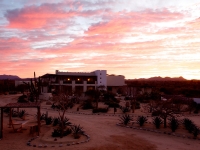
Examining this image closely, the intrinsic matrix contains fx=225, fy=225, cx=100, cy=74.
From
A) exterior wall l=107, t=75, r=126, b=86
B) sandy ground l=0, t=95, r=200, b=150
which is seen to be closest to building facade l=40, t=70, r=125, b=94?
exterior wall l=107, t=75, r=126, b=86

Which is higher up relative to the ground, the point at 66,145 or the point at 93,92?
the point at 93,92

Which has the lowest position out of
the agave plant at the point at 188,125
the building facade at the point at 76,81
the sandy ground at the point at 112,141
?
the sandy ground at the point at 112,141

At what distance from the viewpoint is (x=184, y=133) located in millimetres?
15617

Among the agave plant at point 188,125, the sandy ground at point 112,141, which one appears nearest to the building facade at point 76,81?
the sandy ground at point 112,141

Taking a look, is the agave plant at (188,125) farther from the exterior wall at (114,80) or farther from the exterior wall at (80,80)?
the exterior wall at (114,80)

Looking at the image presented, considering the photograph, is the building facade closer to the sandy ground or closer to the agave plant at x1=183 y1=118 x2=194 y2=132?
the sandy ground

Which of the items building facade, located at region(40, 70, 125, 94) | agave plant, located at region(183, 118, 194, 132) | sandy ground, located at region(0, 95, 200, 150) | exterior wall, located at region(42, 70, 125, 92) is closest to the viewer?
sandy ground, located at region(0, 95, 200, 150)

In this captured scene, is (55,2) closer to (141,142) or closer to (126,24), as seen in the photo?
(126,24)

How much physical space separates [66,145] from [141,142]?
4.41m

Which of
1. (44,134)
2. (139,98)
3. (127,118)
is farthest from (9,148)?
(139,98)

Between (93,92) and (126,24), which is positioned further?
(93,92)

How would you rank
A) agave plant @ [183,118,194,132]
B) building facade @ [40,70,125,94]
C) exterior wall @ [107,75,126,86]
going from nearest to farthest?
agave plant @ [183,118,194,132]
building facade @ [40,70,125,94]
exterior wall @ [107,75,126,86]

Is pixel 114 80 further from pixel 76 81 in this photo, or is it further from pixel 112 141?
pixel 112 141

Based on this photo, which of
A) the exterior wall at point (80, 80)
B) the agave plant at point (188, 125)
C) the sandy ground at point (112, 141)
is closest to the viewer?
the sandy ground at point (112, 141)
